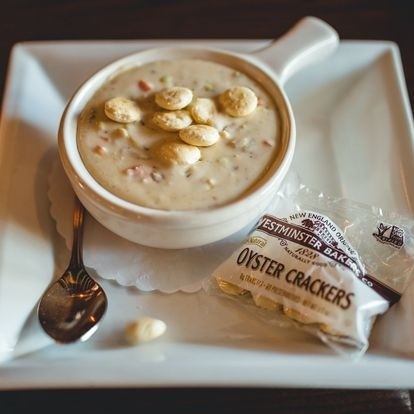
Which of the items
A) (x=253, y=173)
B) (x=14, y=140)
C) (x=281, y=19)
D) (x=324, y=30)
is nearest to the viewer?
(x=253, y=173)

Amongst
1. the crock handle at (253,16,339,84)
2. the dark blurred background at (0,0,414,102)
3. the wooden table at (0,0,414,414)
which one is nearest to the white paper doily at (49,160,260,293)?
the crock handle at (253,16,339,84)

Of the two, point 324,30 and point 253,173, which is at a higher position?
point 324,30

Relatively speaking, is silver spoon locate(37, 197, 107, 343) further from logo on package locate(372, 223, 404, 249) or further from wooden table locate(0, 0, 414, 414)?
wooden table locate(0, 0, 414, 414)

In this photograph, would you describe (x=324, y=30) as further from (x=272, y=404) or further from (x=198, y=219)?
(x=272, y=404)

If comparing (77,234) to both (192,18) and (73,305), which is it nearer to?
(73,305)

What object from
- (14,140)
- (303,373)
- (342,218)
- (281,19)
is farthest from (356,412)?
(281,19)

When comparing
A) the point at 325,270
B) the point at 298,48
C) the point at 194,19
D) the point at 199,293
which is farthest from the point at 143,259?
the point at 194,19
